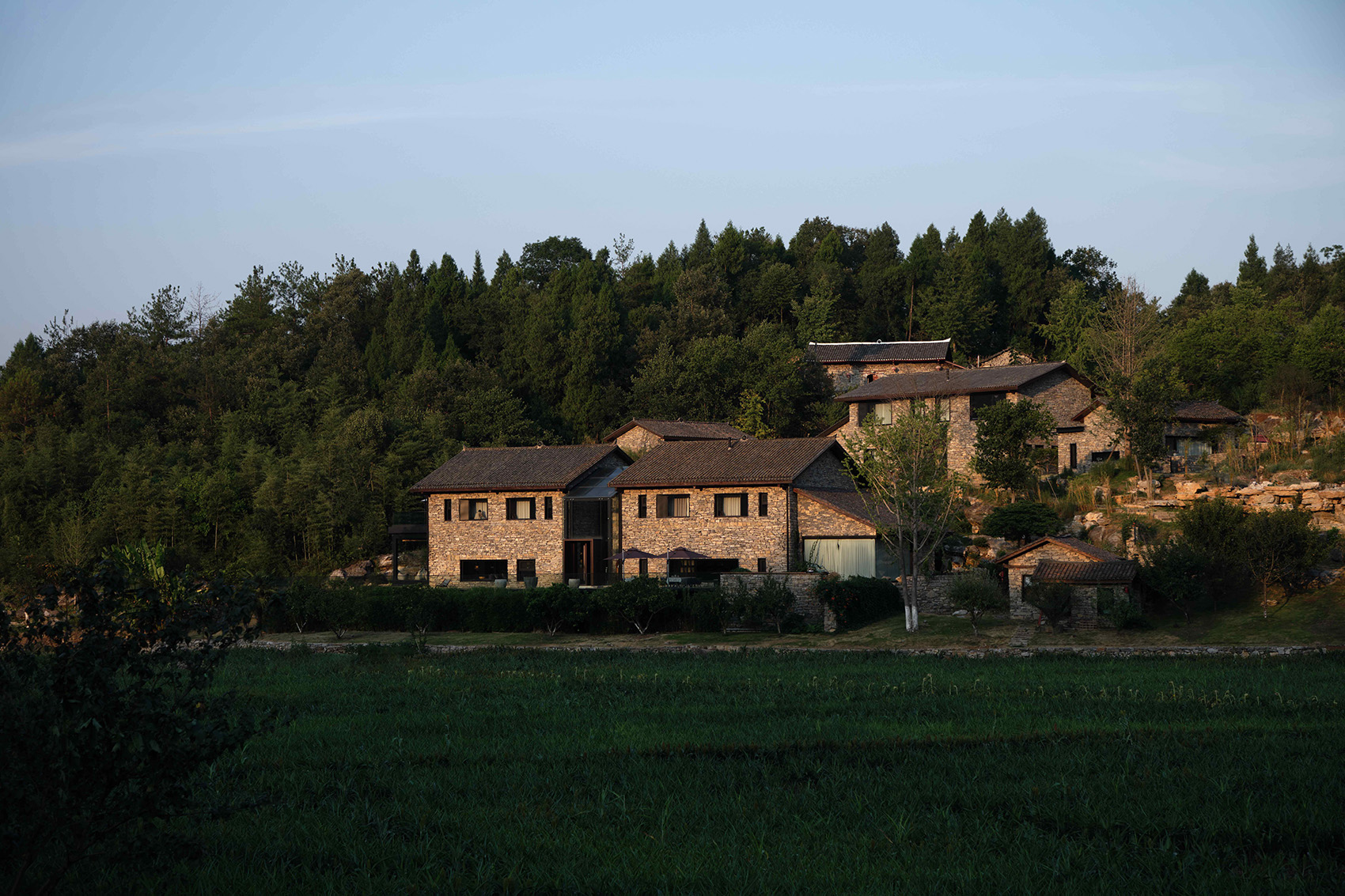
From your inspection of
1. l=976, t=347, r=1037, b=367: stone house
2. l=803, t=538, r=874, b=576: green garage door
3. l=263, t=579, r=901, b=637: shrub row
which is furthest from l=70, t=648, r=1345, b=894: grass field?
l=976, t=347, r=1037, b=367: stone house

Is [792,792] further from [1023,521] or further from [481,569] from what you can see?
[481,569]

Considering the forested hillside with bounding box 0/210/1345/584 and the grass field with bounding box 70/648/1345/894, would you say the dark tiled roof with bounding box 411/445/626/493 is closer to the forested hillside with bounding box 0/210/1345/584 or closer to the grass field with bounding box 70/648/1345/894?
the forested hillside with bounding box 0/210/1345/584

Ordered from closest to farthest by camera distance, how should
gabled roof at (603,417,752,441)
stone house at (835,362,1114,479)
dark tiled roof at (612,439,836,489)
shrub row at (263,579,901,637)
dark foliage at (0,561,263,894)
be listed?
dark foliage at (0,561,263,894) → shrub row at (263,579,901,637) → dark tiled roof at (612,439,836,489) → stone house at (835,362,1114,479) → gabled roof at (603,417,752,441)

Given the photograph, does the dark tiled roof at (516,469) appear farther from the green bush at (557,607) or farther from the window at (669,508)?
the green bush at (557,607)

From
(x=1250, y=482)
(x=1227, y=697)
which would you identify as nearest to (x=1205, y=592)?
(x=1250, y=482)

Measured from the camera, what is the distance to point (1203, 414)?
43.2 meters

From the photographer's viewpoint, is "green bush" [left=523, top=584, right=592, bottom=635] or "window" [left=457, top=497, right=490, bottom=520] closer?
"green bush" [left=523, top=584, right=592, bottom=635]

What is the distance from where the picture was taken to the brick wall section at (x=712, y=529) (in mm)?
39625

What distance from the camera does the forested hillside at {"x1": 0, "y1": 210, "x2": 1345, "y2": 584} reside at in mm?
49531

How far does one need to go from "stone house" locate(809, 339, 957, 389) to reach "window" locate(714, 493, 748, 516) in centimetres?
2680

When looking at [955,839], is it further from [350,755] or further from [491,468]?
[491,468]

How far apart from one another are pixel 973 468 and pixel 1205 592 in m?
14.8

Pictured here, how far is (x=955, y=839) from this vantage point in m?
8.59

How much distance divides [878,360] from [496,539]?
31.8 meters
